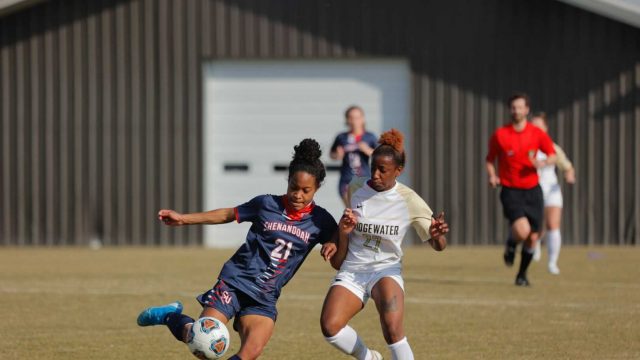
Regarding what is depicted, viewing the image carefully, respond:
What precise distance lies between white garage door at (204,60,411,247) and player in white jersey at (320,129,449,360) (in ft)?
51.4

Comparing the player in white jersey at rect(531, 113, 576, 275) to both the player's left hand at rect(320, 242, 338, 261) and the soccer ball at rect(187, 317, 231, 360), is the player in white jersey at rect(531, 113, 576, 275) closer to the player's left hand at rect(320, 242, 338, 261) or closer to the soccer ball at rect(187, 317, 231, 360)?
the player's left hand at rect(320, 242, 338, 261)

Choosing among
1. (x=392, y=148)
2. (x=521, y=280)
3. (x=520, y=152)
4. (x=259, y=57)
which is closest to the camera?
(x=392, y=148)

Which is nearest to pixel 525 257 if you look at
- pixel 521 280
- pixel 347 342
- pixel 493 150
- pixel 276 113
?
pixel 521 280

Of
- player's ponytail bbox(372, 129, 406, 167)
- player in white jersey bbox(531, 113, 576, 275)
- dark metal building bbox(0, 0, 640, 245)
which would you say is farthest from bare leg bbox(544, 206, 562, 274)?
player's ponytail bbox(372, 129, 406, 167)

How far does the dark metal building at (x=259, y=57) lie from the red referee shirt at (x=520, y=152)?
859 cm

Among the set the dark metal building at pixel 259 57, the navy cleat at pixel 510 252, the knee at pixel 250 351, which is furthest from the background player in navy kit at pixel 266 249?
the dark metal building at pixel 259 57

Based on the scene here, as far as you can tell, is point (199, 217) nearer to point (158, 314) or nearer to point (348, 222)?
point (158, 314)

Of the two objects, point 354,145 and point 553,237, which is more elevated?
point 354,145

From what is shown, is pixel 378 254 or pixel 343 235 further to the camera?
pixel 378 254

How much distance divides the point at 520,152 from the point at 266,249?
25.1 ft

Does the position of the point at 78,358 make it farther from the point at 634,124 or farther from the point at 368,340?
the point at 634,124

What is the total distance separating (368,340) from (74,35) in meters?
15.4

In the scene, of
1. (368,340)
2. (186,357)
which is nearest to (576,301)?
(368,340)

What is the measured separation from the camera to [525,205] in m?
15.6
